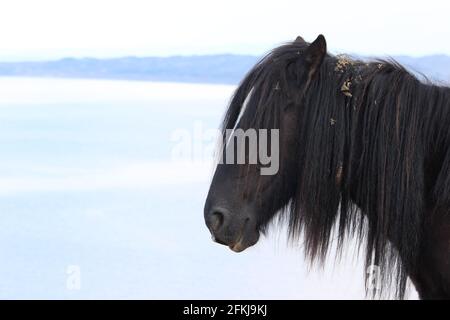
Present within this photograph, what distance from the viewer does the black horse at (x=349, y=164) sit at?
1.36 meters

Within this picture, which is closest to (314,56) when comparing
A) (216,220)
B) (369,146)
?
(369,146)

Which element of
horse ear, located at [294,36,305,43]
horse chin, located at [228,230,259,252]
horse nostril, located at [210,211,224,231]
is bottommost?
horse chin, located at [228,230,259,252]

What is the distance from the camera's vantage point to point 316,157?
4.47 ft

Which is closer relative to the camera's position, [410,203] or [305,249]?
[410,203]

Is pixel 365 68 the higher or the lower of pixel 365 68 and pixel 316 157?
the higher

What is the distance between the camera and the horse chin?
1.36m

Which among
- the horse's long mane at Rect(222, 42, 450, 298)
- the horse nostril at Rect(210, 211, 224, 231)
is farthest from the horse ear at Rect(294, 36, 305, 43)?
the horse nostril at Rect(210, 211, 224, 231)

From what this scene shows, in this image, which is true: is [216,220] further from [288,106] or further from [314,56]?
[314,56]

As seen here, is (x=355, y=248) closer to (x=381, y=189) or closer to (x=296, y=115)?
(x=381, y=189)

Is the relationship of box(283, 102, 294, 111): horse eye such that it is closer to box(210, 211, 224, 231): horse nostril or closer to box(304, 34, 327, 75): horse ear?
box(304, 34, 327, 75): horse ear

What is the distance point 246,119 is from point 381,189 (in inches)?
11.0

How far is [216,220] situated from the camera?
1334 mm

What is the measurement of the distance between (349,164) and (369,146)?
0.16 ft

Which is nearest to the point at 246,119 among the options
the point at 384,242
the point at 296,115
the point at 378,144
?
the point at 296,115
